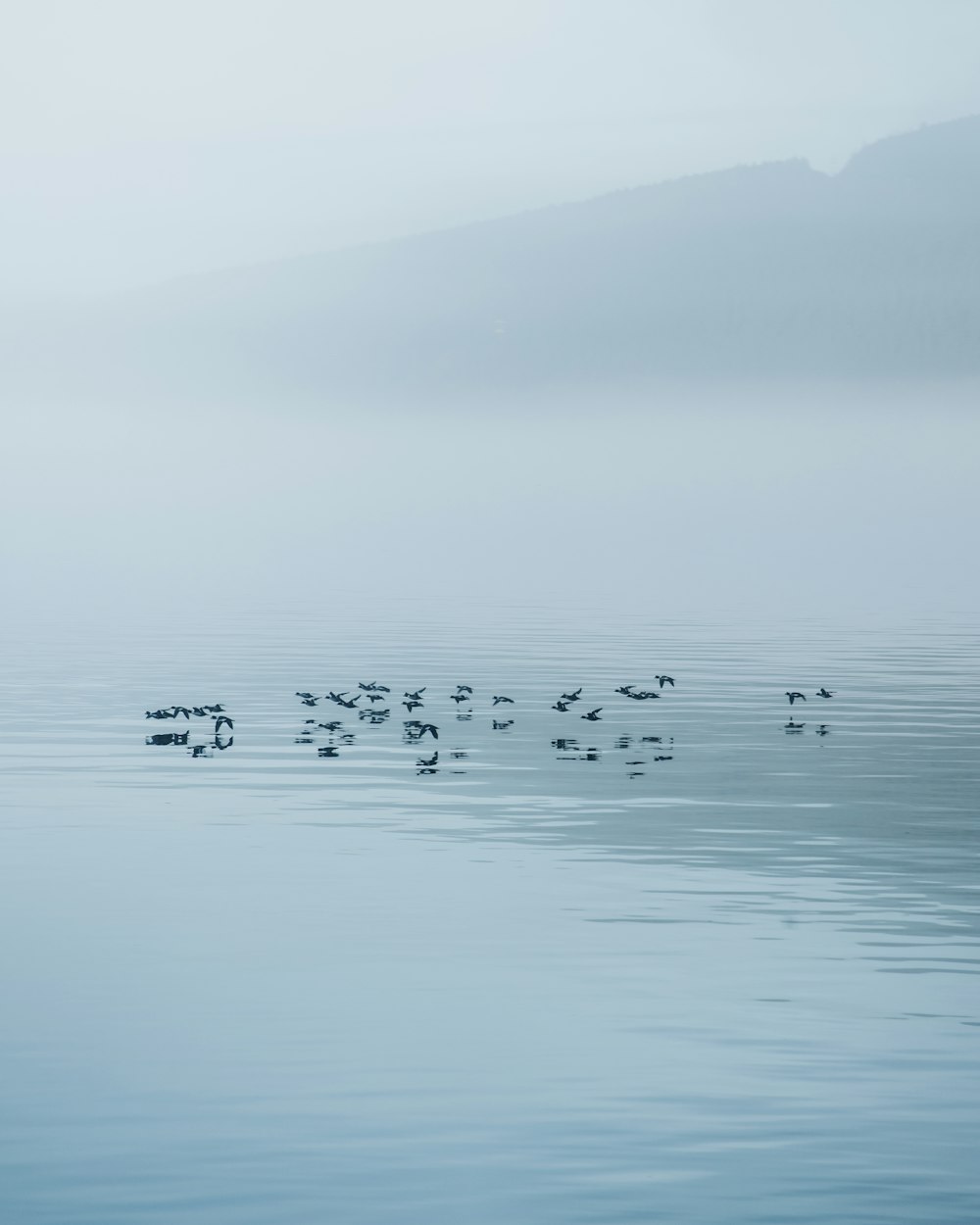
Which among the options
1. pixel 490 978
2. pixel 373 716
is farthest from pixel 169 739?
pixel 490 978

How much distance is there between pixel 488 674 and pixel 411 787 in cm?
3673

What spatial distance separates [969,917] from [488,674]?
52.5 meters

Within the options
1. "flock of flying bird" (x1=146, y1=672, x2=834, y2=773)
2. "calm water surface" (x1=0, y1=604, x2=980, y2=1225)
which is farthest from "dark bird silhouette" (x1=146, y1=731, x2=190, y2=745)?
"calm water surface" (x1=0, y1=604, x2=980, y2=1225)

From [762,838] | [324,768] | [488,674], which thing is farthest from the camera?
[488,674]

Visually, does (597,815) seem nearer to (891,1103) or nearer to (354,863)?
(354,863)

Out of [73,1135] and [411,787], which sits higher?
[411,787]

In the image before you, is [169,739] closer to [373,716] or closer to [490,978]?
[373,716]

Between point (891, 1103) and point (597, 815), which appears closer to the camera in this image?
point (891, 1103)

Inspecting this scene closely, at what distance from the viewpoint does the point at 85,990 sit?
90.9 feet

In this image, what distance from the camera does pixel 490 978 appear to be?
2864 cm

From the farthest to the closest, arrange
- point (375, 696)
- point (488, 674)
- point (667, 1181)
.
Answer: point (488, 674) → point (375, 696) → point (667, 1181)

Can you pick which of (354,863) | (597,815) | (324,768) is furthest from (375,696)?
(354,863)

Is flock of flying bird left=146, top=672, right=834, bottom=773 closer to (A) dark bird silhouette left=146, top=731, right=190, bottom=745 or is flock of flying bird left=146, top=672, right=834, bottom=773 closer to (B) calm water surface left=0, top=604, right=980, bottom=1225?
(A) dark bird silhouette left=146, top=731, right=190, bottom=745

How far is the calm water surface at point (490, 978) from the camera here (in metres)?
20.6
